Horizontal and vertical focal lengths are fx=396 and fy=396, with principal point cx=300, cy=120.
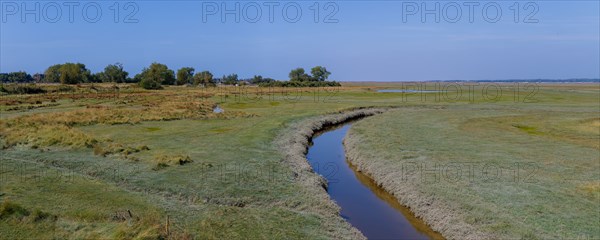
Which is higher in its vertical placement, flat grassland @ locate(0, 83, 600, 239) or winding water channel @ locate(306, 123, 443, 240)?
flat grassland @ locate(0, 83, 600, 239)

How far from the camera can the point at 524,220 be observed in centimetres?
1667

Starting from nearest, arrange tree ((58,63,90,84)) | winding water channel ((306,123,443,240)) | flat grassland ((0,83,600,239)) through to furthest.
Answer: flat grassland ((0,83,600,239)) < winding water channel ((306,123,443,240)) < tree ((58,63,90,84))

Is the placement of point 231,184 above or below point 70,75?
below

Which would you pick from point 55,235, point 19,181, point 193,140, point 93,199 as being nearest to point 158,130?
point 193,140

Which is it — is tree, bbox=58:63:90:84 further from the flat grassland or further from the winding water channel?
the winding water channel

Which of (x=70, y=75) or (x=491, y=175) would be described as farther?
(x=70, y=75)

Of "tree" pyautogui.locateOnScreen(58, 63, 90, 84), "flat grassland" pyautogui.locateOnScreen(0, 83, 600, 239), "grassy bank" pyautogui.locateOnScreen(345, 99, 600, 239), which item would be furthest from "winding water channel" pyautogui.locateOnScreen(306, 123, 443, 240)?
"tree" pyautogui.locateOnScreen(58, 63, 90, 84)

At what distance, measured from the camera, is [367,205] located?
22203mm

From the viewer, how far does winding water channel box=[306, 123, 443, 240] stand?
18.5 m

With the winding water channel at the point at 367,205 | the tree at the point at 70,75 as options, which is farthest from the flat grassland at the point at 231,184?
the tree at the point at 70,75

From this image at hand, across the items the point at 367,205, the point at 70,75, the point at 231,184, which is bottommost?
the point at 367,205

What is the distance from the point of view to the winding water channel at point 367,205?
18.5m

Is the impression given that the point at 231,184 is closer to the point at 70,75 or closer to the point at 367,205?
the point at 367,205

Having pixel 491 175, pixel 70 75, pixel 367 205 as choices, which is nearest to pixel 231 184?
pixel 367 205
